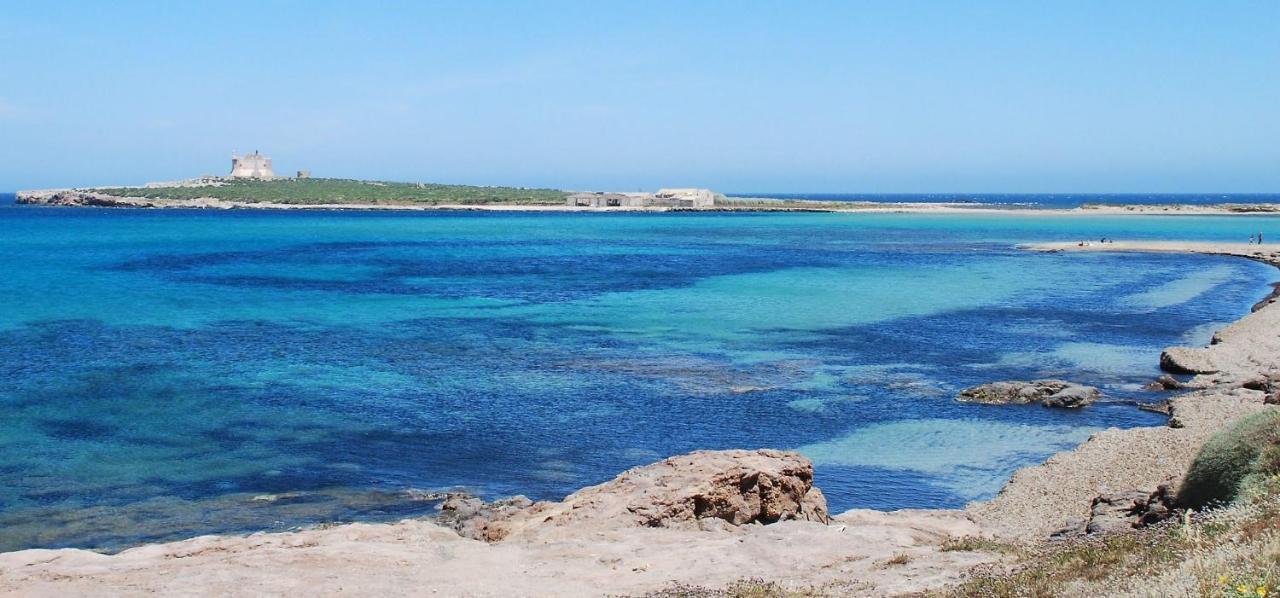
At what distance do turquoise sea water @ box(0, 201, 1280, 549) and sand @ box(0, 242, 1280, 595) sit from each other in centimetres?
235

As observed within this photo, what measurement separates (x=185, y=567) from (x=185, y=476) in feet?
21.7

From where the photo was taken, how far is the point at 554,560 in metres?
11.0

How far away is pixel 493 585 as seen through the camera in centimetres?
1012

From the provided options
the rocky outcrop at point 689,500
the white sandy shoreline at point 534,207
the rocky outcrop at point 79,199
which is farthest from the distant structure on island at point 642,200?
the rocky outcrop at point 689,500

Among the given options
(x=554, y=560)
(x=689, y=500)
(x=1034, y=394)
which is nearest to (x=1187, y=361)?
(x=1034, y=394)

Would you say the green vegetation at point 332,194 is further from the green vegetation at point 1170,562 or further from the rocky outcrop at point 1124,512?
the green vegetation at point 1170,562

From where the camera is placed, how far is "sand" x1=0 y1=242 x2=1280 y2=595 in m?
9.91

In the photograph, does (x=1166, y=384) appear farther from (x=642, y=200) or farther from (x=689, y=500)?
(x=642, y=200)

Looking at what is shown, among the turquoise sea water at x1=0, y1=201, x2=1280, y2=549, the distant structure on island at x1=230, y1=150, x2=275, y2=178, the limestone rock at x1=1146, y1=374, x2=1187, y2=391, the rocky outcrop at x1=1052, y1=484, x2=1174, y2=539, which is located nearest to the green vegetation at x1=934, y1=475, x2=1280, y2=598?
the rocky outcrop at x1=1052, y1=484, x2=1174, y2=539

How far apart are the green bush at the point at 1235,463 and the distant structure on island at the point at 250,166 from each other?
195 meters

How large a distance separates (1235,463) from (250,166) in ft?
647

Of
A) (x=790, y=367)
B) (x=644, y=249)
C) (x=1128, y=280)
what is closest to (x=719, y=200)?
(x=644, y=249)

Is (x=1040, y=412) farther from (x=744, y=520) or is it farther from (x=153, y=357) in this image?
(x=153, y=357)

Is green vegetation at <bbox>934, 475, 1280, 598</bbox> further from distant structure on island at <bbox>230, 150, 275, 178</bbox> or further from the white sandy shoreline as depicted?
distant structure on island at <bbox>230, 150, 275, 178</bbox>
